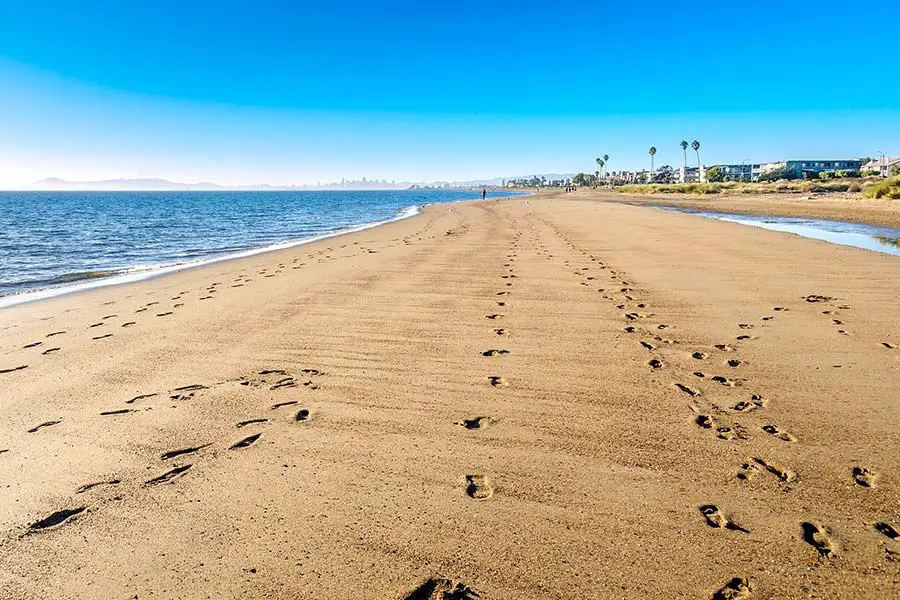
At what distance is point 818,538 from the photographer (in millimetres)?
2412

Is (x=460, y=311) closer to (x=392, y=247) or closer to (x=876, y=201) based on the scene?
(x=392, y=247)

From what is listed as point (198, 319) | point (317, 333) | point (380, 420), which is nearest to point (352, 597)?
point (380, 420)

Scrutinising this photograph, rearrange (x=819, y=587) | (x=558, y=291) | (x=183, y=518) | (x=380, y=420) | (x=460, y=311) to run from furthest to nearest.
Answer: (x=558, y=291), (x=460, y=311), (x=380, y=420), (x=183, y=518), (x=819, y=587)

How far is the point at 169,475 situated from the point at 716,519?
10.3 ft

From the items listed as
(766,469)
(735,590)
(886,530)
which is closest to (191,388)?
(735,590)

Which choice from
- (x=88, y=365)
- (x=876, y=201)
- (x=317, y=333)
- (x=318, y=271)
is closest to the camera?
(x=88, y=365)

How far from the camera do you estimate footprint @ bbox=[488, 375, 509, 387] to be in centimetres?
445

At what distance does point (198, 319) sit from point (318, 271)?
4.03 meters

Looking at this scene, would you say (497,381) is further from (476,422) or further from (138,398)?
(138,398)

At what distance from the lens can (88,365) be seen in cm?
529

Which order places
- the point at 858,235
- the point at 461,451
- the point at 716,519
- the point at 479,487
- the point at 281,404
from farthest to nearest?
the point at 858,235 → the point at 281,404 → the point at 461,451 → the point at 479,487 → the point at 716,519

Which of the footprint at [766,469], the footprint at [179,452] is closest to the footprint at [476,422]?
the footprint at [766,469]

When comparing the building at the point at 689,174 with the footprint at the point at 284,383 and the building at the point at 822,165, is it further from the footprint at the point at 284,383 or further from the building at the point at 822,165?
the footprint at the point at 284,383

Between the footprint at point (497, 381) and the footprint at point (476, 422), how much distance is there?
0.67 meters
